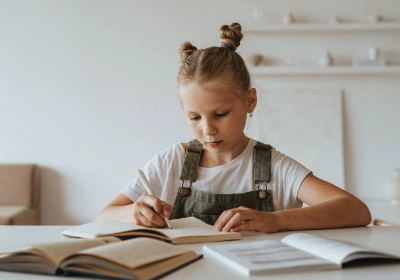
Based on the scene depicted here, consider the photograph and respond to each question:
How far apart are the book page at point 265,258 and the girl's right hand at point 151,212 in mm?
284

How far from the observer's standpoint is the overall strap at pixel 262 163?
1716mm

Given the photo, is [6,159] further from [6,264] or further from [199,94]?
[6,264]

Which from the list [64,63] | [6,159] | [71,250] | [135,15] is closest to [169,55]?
[135,15]

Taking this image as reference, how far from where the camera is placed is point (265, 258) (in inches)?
34.8

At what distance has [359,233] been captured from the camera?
4.22 ft

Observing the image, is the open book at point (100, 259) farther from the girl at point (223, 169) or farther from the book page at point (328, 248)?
the girl at point (223, 169)

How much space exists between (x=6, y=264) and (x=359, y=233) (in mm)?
820

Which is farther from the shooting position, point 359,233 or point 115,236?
point 359,233

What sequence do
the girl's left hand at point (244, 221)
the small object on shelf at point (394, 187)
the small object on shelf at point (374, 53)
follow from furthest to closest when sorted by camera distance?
the small object on shelf at point (374, 53)
the small object on shelf at point (394, 187)
the girl's left hand at point (244, 221)

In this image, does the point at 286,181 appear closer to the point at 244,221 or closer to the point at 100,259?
the point at 244,221

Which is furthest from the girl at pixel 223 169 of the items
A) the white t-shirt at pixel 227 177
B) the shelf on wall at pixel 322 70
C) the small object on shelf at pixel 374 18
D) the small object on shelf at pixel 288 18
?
the small object on shelf at pixel 374 18

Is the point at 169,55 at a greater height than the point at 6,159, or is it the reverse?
the point at 169,55

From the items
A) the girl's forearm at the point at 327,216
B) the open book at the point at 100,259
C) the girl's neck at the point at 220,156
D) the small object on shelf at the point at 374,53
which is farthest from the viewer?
the small object on shelf at the point at 374,53

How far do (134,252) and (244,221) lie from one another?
0.43 metres
